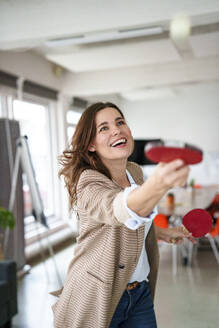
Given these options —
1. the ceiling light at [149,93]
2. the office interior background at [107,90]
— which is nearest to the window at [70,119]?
the office interior background at [107,90]

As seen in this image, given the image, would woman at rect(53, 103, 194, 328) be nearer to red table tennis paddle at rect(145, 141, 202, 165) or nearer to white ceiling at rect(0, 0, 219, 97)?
red table tennis paddle at rect(145, 141, 202, 165)

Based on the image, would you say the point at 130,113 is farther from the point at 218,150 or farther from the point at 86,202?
the point at 86,202

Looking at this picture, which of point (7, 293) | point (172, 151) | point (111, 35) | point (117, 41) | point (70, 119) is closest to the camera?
point (172, 151)

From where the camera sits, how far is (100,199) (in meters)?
1.08

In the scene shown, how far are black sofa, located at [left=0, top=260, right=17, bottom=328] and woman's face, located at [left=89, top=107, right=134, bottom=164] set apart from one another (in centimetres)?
235

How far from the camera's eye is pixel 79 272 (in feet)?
4.61

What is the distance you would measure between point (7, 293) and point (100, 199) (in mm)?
2626

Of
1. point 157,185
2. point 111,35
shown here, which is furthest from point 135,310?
point 111,35

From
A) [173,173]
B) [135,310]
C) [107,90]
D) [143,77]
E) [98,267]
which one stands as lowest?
[135,310]

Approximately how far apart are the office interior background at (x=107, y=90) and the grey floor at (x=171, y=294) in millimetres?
12

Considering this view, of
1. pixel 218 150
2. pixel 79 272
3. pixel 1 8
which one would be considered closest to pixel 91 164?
pixel 79 272

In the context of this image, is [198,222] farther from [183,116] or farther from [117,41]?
[183,116]

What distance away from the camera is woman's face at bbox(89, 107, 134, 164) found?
4.31 ft

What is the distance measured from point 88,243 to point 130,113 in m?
8.08
